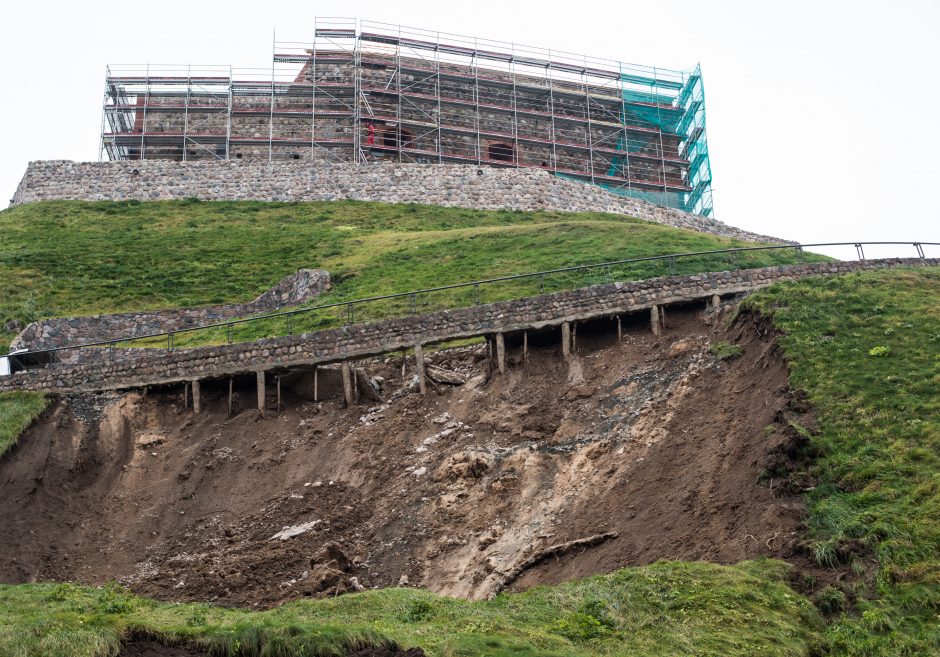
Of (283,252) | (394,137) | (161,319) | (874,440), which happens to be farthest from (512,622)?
(394,137)

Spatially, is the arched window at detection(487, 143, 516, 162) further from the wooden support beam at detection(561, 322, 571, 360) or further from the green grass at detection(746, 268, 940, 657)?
the green grass at detection(746, 268, 940, 657)

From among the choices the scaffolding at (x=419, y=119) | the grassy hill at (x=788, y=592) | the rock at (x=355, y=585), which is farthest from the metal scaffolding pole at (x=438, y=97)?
the rock at (x=355, y=585)

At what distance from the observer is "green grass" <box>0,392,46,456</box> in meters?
25.8

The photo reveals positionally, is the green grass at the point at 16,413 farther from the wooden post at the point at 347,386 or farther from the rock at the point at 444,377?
the rock at the point at 444,377

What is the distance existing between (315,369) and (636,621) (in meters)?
13.6

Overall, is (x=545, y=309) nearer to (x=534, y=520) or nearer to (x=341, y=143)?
(x=534, y=520)

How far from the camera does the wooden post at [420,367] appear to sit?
26234 mm

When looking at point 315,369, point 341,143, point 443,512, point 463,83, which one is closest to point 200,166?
point 341,143

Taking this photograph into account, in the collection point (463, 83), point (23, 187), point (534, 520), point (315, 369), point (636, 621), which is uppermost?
point (463, 83)

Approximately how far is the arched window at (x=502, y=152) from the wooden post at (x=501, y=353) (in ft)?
115

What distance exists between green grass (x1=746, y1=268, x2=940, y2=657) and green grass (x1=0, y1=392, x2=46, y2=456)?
1744 cm

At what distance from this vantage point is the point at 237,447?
2588 cm

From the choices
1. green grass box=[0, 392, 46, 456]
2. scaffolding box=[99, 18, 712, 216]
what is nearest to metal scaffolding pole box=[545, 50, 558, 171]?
scaffolding box=[99, 18, 712, 216]

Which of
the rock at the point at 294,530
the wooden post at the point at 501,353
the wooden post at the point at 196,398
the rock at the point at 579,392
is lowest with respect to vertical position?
the rock at the point at 294,530
